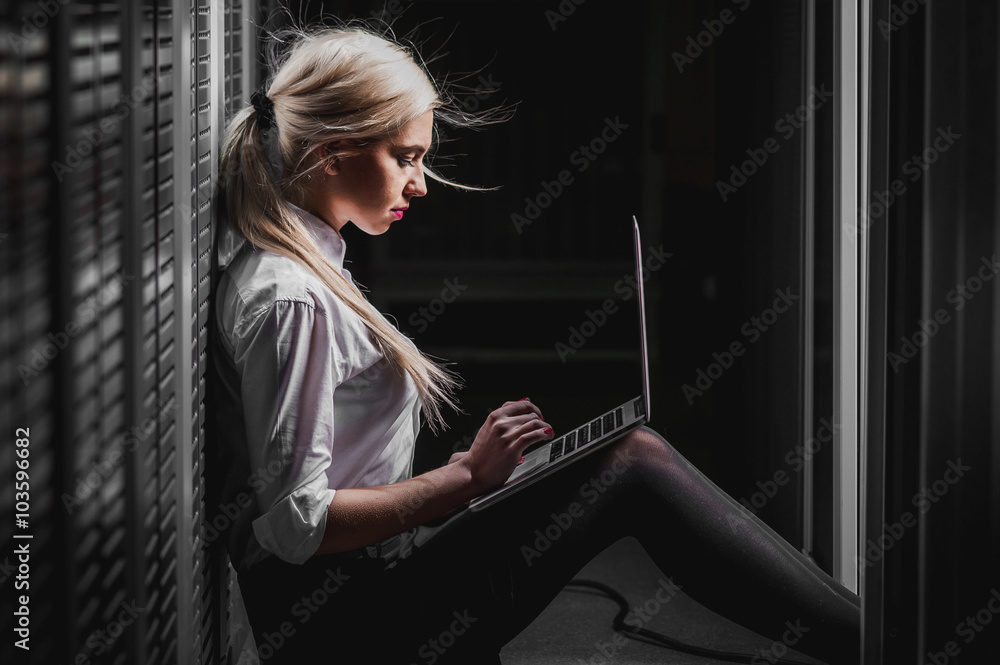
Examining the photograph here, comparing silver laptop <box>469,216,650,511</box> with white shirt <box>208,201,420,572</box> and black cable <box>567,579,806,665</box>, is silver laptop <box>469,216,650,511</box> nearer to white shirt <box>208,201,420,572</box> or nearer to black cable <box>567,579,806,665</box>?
white shirt <box>208,201,420,572</box>

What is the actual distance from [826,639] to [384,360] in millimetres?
623

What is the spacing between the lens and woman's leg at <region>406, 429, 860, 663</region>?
1.08 metres

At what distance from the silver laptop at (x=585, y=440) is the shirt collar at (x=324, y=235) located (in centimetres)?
36

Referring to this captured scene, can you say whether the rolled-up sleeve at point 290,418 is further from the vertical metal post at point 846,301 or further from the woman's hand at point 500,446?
the vertical metal post at point 846,301

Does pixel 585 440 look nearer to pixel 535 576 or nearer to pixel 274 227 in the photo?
pixel 535 576

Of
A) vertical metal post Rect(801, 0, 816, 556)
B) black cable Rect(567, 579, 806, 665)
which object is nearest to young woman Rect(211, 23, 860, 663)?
black cable Rect(567, 579, 806, 665)

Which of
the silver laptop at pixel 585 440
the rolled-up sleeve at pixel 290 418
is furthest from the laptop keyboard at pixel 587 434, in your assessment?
the rolled-up sleeve at pixel 290 418

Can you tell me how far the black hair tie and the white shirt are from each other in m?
0.12

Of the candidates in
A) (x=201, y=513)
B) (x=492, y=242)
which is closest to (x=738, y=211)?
(x=492, y=242)

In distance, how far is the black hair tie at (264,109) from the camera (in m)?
1.18

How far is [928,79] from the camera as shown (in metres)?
0.90

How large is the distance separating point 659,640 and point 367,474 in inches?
31.0

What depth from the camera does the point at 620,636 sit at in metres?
1.67

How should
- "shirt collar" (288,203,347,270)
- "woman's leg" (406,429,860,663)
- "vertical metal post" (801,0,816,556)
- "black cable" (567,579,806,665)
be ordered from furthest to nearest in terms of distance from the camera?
"vertical metal post" (801,0,816,556) < "black cable" (567,579,806,665) < "shirt collar" (288,203,347,270) < "woman's leg" (406,429,860,663)
